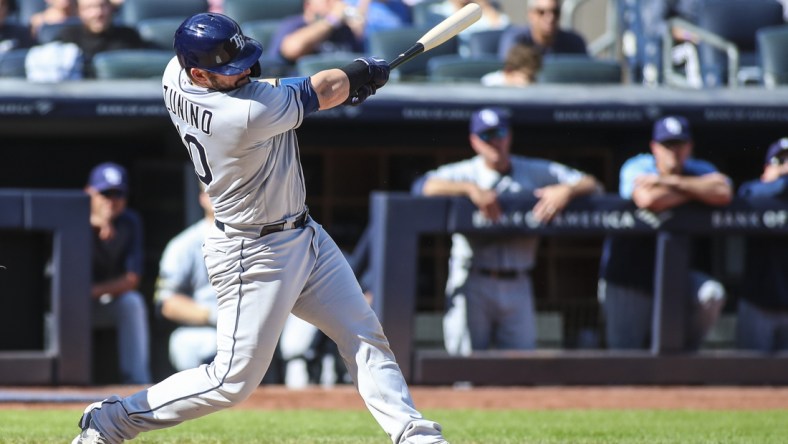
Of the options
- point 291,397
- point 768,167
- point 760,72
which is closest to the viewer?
point 291,397

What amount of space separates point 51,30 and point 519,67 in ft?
9.60

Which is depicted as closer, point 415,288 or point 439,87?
point 415,288

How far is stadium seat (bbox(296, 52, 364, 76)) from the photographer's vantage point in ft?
24.3

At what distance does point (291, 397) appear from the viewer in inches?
267

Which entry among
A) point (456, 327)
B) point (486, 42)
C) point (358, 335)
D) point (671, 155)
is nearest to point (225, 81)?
point (358, 335)

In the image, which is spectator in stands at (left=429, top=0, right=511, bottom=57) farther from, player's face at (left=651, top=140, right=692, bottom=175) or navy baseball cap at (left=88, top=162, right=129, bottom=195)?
navy baseball cap at (left=88, top=162, right=129, bottom=195)

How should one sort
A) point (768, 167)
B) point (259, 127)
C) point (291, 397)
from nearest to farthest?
1. point (259, 127)
2. point (291, 397)
3. point (768, 167)

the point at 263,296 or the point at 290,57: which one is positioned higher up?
the point at 290,57

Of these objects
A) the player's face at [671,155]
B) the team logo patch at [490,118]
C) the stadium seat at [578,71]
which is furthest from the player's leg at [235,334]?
the stadium seat at [578,71]

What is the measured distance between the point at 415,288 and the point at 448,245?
0.31m

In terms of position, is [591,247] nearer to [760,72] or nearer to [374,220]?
[374,220]

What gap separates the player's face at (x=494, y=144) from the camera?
22.3ft

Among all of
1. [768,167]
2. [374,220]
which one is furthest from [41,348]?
[768,167]

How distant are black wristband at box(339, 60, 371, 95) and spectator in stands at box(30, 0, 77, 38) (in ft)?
15.2
